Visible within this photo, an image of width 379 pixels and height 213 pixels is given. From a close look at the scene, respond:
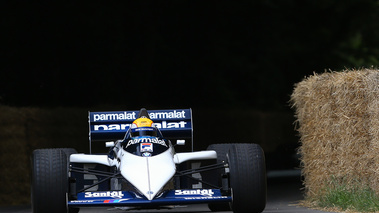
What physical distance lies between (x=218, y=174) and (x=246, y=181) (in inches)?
50.7

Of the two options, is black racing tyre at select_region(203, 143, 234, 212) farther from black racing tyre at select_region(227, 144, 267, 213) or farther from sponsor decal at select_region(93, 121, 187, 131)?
sponsor decal at select_region(93, 121, 187, 131)

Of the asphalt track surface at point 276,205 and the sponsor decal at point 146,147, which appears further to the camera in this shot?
the asphalt track surface at point 276,205

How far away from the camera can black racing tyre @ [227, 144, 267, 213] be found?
13.5 m

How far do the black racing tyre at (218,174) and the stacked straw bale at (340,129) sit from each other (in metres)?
1.62

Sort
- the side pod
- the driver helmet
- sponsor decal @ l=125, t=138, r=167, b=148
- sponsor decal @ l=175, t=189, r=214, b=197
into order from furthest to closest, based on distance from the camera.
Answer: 1. the driver helmet
2. the side pod
3. sponsor decal @ l=125, t=138, r=167, b=148
4. sponsor decal @ l=175, t=189, r=214, b=197

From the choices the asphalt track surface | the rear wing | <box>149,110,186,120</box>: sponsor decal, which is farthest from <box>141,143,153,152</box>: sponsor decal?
the asphalt track surface

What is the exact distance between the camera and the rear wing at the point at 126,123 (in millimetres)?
15898

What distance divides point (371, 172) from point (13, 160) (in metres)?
8.35

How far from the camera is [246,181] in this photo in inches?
533

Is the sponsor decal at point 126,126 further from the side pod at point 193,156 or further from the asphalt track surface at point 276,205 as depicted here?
the side pod at point 193,156

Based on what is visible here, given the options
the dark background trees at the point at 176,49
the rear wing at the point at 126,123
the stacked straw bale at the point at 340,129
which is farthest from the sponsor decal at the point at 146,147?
the dark background trees at the point at 176,49

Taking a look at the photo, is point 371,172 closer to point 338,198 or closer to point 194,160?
point 338,198

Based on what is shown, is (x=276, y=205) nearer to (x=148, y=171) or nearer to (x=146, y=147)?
(x=146, y=147)

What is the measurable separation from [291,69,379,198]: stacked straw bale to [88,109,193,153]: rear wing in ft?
6.41
